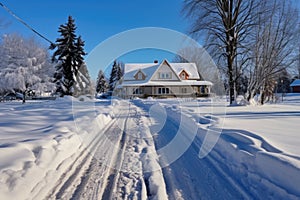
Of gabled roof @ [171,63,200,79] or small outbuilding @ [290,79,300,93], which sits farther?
small outbuilding @ [290,79,300,93]

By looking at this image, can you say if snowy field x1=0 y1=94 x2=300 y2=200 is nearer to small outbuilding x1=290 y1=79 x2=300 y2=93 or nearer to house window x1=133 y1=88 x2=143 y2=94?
house window x1=133 y1=88 x2=143 y2=94

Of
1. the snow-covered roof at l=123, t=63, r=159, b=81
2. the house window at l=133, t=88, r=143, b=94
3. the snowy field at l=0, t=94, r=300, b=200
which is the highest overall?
the snow-covered roof at l=123, t=63, r=159, b=81

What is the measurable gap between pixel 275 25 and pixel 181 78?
78.8ft

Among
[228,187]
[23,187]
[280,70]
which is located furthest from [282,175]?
[280,70]

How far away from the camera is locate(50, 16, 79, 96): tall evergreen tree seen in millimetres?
28969

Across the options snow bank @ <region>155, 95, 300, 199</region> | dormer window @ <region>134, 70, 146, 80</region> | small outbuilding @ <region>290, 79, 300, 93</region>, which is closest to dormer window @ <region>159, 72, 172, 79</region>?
dormer window @ <region>134, 70, 146, 80</region>

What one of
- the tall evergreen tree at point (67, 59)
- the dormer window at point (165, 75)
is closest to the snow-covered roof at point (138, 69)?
the dormer window at point (165, 75)

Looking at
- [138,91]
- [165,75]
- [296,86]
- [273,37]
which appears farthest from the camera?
[296,86]

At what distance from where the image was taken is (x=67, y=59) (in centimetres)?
2902

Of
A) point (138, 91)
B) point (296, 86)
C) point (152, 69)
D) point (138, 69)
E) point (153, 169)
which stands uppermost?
point (138, 69)

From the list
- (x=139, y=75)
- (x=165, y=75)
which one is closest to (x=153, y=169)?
(x=165, y=75)

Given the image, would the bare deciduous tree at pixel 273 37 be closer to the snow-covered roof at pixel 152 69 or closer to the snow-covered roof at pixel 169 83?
the snow-covered roof at pixel 169 83

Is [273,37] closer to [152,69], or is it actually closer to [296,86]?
[152,69]

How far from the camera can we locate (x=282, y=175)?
272 cm
